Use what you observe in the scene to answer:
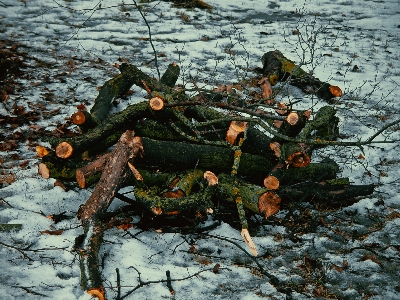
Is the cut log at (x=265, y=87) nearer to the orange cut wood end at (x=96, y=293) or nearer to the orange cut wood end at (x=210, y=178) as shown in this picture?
the orange cut wood end at (x=210, y=178)

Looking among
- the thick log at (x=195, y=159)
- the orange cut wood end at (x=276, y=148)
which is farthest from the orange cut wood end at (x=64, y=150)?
the orange cut wood end at (x=276, y=148)

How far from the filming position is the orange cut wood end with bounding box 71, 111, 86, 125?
4.41 meters

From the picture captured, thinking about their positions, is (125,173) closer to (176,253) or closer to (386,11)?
(176,253)

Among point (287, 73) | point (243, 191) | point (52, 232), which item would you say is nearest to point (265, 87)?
point (287, 73)

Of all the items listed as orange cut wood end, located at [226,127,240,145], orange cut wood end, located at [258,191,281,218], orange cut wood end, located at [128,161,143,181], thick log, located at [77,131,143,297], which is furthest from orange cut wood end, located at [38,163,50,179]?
orange cut wood end, located at [258,191,281,218]

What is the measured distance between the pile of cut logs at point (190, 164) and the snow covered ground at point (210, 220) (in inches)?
11.5

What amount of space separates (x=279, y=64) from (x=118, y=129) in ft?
14.1

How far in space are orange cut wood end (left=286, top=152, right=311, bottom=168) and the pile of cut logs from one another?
1cm

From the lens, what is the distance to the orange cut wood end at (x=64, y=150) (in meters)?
3.88

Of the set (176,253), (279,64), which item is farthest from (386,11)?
(176,253)

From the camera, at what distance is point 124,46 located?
8.84 m

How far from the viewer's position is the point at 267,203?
12.6 ft

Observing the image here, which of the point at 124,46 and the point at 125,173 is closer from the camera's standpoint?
the point at 125,173

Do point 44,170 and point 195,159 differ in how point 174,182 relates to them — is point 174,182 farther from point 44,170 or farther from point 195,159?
point 44,170
